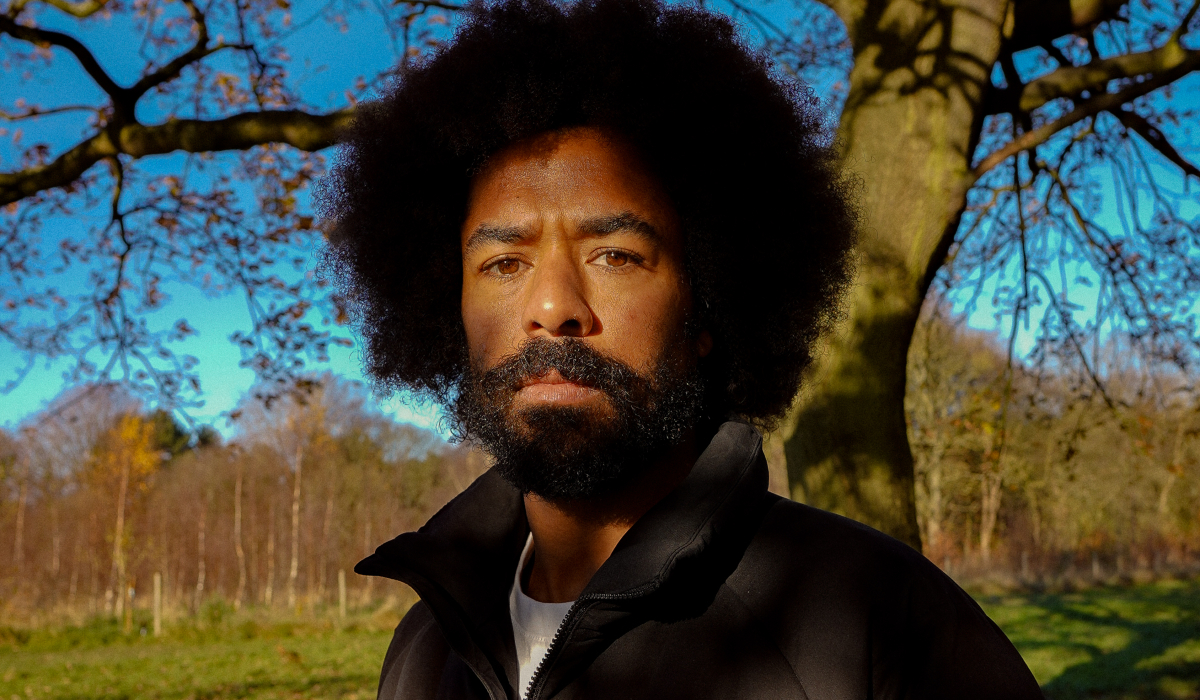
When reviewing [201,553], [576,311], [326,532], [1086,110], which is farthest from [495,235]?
[201,553]

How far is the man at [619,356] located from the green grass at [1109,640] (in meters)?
10.3

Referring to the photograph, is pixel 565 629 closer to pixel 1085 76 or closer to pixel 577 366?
pixel 577 366

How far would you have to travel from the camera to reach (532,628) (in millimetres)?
1794

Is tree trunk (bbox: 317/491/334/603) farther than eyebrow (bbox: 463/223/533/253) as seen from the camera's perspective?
Yes

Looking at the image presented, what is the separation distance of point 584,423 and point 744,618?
51 cm

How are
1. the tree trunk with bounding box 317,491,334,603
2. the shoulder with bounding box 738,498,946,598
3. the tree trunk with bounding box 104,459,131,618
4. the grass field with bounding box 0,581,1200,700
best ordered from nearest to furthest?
the shoulder with bounding box 738,498,946,598 < the grass field with bounding box 0,581,1200,700 < the tree trunk with bounding box 104,459,131,618 < the tree trunk with bounding box 317,491,334,603

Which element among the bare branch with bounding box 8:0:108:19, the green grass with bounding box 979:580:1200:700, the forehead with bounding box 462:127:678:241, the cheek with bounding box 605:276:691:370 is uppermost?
the bare branch with bounding box 8:0:108:19

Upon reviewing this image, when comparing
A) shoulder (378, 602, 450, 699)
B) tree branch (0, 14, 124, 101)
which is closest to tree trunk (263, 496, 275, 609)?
tree branch (0, 14, 124, 101)

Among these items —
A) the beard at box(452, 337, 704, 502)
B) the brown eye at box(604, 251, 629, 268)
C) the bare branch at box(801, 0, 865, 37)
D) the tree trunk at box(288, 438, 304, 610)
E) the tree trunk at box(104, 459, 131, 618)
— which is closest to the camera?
the beard at box(452, 337, 704, 502)

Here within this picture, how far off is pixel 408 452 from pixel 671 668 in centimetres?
3133

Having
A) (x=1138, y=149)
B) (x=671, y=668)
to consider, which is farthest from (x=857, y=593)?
(x=1138, y=149)

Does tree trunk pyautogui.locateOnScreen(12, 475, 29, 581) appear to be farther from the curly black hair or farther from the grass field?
the curly black hair

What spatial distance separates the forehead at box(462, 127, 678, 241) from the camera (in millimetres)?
1892

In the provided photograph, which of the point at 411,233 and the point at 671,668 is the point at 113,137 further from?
the point at 671,668
